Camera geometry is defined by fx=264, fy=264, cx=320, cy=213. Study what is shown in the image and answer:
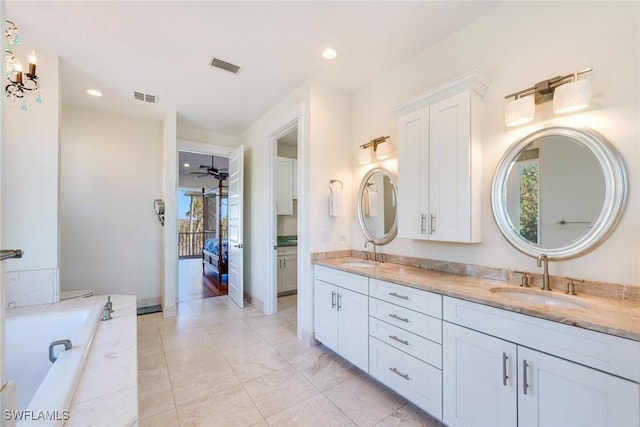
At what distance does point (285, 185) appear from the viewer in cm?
477

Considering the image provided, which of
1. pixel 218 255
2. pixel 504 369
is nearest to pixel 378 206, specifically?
pixel 504 369

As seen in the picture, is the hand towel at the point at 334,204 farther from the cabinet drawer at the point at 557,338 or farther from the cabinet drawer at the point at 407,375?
the cabinet drawer at the point at 557,338

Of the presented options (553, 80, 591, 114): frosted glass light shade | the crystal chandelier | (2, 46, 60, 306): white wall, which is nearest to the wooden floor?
(2, 46, 60, 306): white wall

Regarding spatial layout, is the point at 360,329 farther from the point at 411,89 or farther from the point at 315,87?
the point at 315,87

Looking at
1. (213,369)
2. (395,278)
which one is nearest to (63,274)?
(213,369)

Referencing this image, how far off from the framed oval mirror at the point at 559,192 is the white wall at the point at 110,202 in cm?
442

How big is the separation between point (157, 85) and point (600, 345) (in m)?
4.03

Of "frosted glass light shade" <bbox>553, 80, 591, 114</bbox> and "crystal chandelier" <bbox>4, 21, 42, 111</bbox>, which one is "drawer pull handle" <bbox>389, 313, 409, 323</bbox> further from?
"crystal chandelier" <bbox>4, 21, 42, 111</bbox>

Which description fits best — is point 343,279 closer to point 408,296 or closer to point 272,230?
point 408,296

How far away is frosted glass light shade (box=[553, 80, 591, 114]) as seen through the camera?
1455 mm

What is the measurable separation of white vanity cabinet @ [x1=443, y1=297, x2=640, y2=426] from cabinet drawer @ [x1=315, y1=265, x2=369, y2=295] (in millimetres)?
698

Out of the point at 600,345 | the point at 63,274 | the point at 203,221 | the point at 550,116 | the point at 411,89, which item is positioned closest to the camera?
the point at 600,345

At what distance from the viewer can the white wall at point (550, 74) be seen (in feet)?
4.64

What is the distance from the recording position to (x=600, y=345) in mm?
1074
